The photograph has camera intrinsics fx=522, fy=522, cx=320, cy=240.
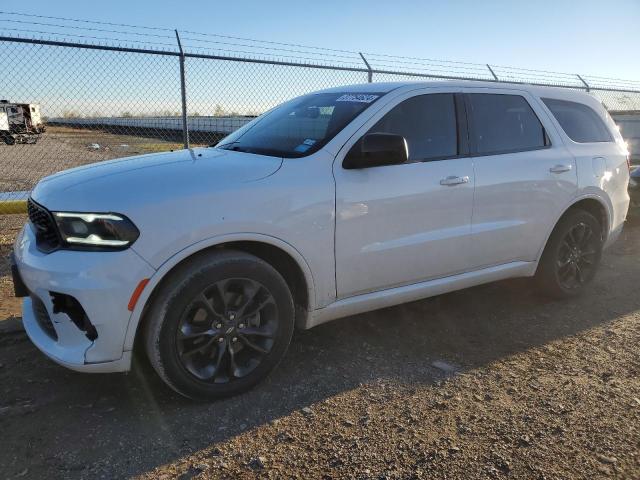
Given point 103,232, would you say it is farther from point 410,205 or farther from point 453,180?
point 453,180

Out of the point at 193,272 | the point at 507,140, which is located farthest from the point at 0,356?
the point at 507,140

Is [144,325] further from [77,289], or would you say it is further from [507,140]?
[507,140]

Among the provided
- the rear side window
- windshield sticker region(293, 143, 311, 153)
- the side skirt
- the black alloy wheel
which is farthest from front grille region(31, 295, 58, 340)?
the rear side window

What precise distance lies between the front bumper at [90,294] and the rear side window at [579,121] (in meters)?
3.61

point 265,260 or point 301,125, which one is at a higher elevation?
point 301,125

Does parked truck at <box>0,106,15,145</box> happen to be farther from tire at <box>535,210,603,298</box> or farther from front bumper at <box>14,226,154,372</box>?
tire at <box>535,210,603,298</box>

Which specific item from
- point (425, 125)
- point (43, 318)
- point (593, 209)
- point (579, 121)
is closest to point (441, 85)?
point (425, 125)

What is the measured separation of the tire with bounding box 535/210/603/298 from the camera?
172 inches

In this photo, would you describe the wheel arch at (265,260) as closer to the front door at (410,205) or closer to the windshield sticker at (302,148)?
the front door at (410,205)

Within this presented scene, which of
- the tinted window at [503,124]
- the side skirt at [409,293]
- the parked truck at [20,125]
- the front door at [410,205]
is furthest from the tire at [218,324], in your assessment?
the parked truck at [20,125]

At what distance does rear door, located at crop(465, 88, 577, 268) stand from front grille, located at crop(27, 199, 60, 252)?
265cm

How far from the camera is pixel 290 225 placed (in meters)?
2.90

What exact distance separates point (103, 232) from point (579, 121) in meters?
4.01

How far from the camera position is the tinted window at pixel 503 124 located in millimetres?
3850
